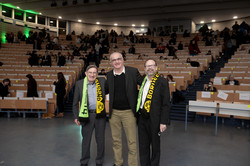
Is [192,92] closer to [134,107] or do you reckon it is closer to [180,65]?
[180,65]

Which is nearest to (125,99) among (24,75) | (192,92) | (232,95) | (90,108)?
(90,108)

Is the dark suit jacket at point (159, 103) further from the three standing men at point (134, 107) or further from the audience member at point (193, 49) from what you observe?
the audience member at point (193, 49)

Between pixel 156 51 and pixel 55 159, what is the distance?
9634mm

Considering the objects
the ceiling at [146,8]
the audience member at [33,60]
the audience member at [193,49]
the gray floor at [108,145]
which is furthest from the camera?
the ceiling at [146,8]

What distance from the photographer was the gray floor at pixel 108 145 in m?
3.28

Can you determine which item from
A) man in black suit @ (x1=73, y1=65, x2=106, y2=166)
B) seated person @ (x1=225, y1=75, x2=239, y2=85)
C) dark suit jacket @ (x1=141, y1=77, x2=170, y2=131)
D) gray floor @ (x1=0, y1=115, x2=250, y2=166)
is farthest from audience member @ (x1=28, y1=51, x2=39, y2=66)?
dark suit jacket @ (x1=141, y1=77, x2=170, y2=131)

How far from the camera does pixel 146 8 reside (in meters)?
16.3

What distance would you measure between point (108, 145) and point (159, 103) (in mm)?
1896

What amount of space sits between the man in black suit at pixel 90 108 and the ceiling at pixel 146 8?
1198 centimetres

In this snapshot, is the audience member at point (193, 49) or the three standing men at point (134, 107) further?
the audience member at point (193, 49)

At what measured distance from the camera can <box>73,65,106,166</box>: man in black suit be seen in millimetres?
2912

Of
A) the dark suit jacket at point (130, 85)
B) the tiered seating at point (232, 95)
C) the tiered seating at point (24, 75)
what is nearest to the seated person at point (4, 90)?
the tiered seating at point (24, 75)

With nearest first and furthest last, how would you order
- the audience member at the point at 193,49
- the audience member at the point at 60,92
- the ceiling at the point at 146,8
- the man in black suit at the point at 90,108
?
the man in black suit at the point at 90,108
the audience member at the point at 60,92
the audience member at the point at 193,49
the ceiling at the point at 146,8

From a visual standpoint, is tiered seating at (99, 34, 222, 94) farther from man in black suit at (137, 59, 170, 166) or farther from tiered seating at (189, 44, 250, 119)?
man in black suit at (137, 59, 170, 166)
